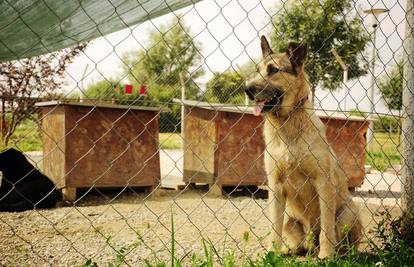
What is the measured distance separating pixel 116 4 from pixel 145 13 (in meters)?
0.22

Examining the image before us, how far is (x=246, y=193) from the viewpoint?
7.22 meters

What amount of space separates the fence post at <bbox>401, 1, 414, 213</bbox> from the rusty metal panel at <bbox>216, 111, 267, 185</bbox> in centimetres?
349

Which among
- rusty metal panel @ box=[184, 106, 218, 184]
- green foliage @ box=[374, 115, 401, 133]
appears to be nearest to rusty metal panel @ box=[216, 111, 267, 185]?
rusty metal panel @ box=[184, 106, 218, 184]

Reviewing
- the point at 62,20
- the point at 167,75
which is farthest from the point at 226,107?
the point at 167,75

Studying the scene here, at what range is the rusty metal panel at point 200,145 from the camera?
6621 millimetres

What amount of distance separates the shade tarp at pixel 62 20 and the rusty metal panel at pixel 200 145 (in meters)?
4.37

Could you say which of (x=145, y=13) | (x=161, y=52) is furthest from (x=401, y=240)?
(x=161, y=52)

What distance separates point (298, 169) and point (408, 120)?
97 cm

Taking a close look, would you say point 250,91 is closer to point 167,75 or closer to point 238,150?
point 238,150

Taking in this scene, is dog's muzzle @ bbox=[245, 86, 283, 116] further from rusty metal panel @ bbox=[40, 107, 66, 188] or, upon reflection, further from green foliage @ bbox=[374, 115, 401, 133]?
rusty metal panel @ bbox=[40, 107, 66, 188]

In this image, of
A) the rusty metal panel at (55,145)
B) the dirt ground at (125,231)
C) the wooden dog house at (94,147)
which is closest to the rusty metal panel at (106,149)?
the wooden dog house at (94,147)

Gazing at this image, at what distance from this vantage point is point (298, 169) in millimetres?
3170

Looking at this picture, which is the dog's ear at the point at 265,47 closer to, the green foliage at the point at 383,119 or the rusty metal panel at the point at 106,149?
the green foliage at the point at 383,119

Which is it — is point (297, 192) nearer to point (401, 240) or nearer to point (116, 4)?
point (401, 240)
